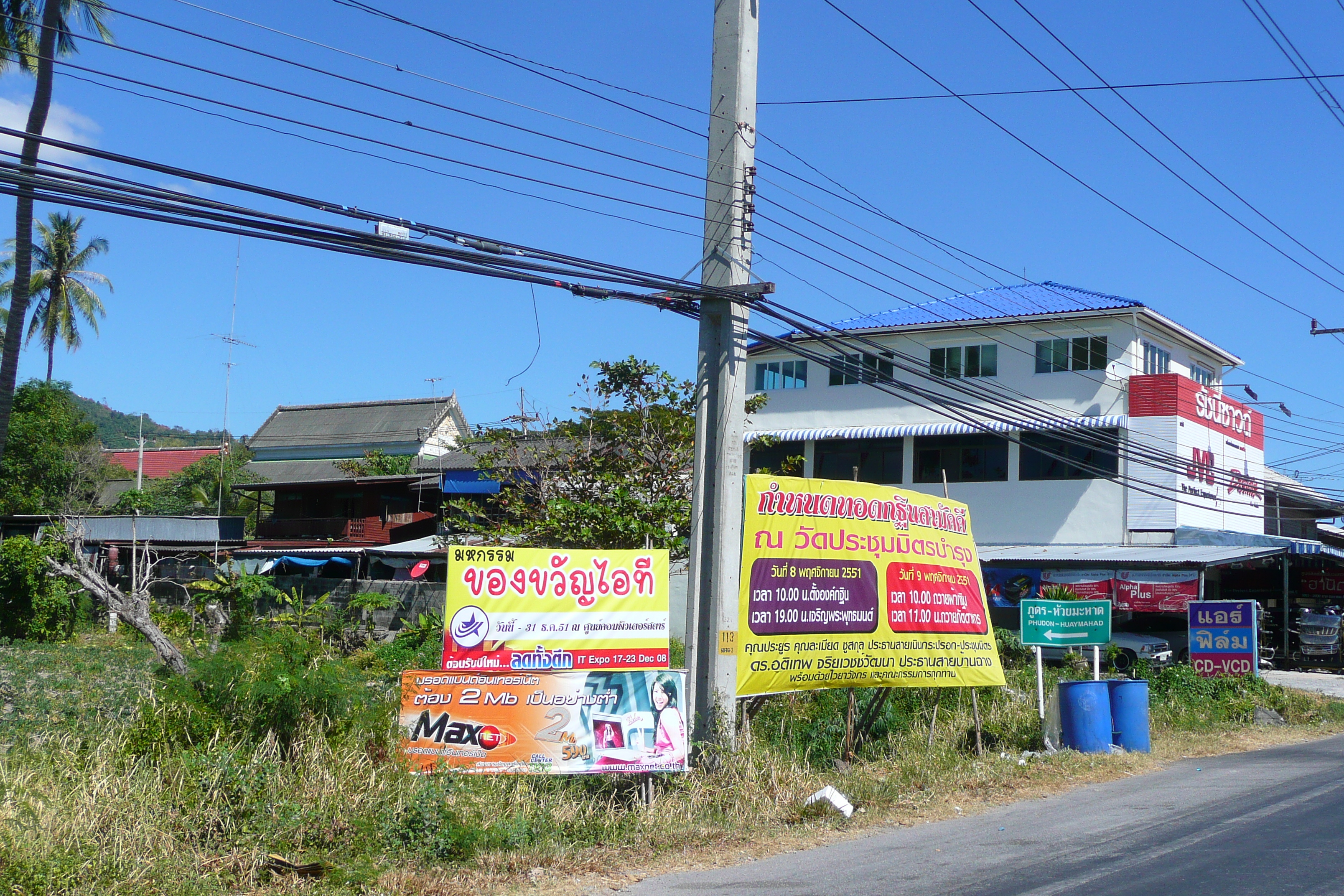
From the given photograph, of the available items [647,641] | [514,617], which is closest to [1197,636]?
[647,641]

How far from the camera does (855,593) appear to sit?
37.9 ft

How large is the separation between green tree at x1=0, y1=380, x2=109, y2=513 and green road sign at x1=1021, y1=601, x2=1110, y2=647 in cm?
3977

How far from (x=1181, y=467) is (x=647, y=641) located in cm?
2294

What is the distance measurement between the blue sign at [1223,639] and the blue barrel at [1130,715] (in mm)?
5788

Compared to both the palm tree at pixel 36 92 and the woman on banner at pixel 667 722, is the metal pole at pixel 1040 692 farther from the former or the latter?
the palm tree at pixel 36 92

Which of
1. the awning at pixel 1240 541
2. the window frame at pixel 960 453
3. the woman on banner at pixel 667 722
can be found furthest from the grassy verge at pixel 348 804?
the window frame at pixel 960 453

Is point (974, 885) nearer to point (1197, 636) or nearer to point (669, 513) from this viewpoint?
point (669, 513)

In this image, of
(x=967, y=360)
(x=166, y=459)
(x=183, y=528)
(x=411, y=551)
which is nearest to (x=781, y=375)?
(x=967, y=360)

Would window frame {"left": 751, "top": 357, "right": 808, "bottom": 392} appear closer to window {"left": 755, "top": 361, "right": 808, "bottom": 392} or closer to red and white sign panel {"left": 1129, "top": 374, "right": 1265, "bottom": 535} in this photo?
window {"left": 755, "top": 361, "right": 808, "bottom": 392}

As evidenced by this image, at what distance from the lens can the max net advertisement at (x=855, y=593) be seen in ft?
35.1

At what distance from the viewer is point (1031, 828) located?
9109 millimetres

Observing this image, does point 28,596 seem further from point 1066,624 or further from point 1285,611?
point 1285,611

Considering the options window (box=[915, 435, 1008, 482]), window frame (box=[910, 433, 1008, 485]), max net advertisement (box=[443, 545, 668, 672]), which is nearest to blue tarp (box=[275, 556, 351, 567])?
window frame (box=[910, 433, 1008, 485])

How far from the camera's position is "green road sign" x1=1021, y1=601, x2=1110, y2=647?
14016mm
